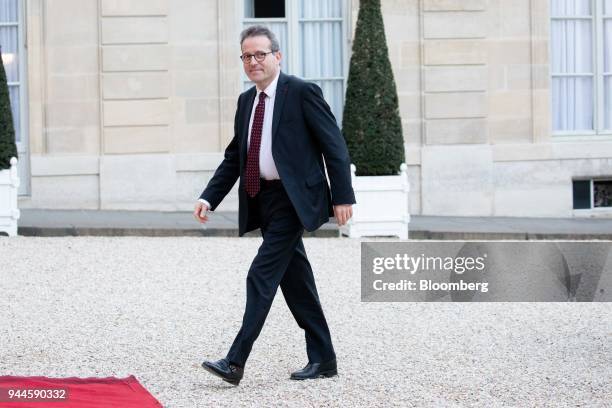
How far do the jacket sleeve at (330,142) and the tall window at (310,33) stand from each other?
10013mm

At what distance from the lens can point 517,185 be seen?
1639 cm

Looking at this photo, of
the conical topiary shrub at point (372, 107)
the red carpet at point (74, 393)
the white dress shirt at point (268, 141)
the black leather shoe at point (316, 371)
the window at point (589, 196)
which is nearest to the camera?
the red carpet at point (74, 393)

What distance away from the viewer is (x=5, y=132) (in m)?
13.2

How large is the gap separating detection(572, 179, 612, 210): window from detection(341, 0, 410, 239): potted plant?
3854 mm

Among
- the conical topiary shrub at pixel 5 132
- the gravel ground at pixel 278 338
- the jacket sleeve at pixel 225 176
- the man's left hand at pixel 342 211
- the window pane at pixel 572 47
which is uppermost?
the window pane at pixel 572 47

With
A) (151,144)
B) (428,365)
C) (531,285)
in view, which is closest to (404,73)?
(151,144)

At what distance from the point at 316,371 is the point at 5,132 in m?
7.59

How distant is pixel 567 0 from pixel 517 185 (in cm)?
249

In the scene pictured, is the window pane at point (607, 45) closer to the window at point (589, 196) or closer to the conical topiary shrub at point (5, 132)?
the window at point (589, 196)

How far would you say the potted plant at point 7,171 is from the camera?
12.8 meters

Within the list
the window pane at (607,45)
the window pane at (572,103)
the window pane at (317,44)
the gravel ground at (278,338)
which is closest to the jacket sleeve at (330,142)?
the gravel ground at (278,338)

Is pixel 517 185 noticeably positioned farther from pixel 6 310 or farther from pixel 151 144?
pixel 6 310

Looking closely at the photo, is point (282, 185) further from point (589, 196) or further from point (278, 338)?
point (589, 196)

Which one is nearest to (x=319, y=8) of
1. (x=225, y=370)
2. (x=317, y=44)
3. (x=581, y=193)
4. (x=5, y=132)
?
(x=317, y=44)
